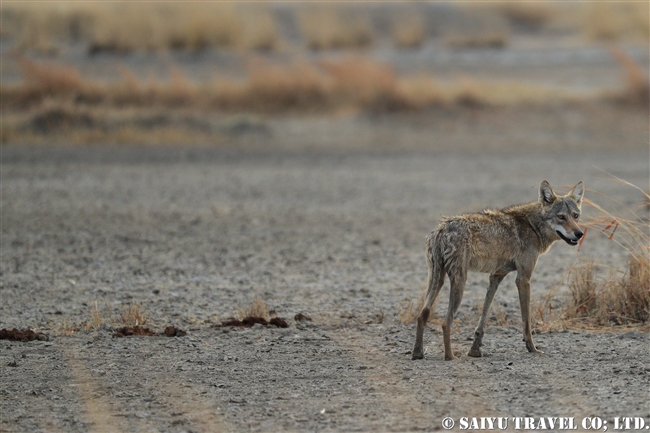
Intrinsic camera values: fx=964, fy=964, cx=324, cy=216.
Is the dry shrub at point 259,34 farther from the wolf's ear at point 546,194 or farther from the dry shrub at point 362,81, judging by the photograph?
the wolf's ear at point 546,194

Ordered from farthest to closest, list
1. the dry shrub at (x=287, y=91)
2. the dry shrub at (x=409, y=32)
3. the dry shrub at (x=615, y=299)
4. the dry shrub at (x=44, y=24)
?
the dry shrub at (x=409, y=32), the dry shrub at (x=287, y=91), the dry shrub at (x=44, y=24), the dry shrub at (x=615, y=299)

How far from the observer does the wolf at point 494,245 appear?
7.96 meters

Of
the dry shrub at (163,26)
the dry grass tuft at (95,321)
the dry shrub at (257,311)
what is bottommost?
the dry grass tuft at (95,321)

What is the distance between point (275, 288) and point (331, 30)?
27327 mm

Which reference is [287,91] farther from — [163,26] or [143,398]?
[143,398]

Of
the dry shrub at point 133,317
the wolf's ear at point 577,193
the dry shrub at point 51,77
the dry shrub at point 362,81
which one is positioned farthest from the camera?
the dry shrub at point 362,81

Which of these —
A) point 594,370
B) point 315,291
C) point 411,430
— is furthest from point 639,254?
point 411,430

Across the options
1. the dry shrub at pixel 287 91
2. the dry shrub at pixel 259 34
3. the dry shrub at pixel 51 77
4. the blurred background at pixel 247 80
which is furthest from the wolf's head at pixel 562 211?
the dry shrub at pixel 259 34

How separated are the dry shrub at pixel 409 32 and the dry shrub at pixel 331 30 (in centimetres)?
111

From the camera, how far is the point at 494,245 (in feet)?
27.1

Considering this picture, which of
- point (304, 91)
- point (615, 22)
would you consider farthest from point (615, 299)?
point (615, 22)

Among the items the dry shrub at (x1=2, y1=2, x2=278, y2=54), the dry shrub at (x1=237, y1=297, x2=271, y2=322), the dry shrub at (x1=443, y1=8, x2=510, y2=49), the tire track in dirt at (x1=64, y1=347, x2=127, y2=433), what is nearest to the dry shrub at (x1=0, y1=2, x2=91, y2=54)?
the dry shrub at (x1=2, y1=2, x2=278, y2=54)

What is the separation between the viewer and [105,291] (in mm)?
10805

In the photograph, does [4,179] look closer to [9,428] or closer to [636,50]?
[9,428]
